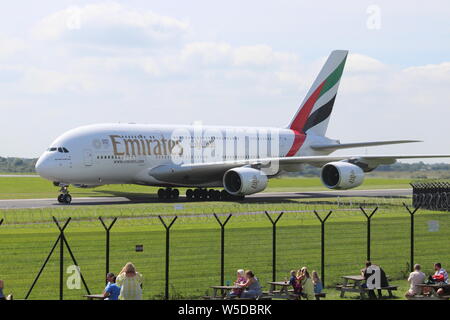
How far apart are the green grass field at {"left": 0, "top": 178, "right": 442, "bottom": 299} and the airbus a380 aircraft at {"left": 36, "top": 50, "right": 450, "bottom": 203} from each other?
4.90 meters

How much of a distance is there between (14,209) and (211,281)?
2345 centimetres

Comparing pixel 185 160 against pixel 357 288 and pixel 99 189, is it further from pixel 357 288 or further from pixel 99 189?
pixel 357 288

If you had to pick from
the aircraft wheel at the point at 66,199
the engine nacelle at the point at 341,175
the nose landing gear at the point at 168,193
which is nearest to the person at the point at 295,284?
the aircraft wheel at the point at 66,199

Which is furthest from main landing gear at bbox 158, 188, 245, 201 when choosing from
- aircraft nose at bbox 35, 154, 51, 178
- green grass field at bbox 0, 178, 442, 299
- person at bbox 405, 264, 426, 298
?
person at bbox 405, 264, 426, 298

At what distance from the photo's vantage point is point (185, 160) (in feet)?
174

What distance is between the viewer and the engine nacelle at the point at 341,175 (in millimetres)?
49684

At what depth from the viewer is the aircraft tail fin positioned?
205 ft

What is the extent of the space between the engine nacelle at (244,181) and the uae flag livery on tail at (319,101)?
12846 millimetres

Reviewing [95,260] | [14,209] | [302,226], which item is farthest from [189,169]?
[95,260]

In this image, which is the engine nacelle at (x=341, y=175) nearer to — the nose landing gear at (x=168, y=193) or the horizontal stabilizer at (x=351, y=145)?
the horizontal stabilizer at (x=351, y=145)

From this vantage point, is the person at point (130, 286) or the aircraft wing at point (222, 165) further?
the aircraft wing at point (222, 165)

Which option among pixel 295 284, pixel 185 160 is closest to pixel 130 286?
pixel 295 284

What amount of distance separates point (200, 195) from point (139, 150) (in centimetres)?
592

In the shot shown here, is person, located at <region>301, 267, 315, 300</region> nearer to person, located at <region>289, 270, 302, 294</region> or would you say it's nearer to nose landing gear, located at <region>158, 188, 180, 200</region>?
person, located at <region>289, 270, 302, 294</region>
